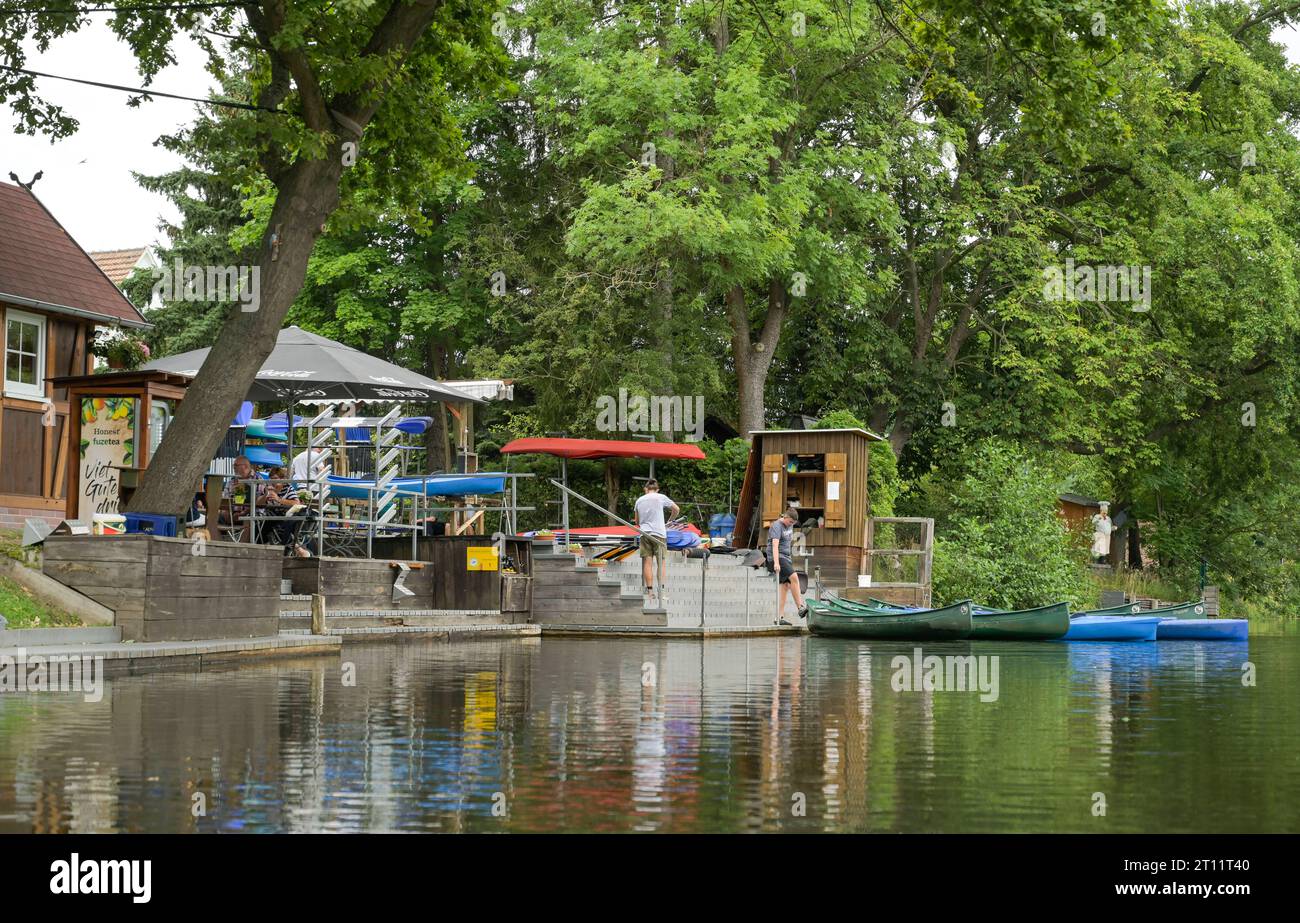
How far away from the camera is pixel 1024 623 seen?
2859 centimetres

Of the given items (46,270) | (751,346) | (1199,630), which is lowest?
(1199,630)

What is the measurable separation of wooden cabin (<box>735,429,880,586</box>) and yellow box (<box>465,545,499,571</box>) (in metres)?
9.66

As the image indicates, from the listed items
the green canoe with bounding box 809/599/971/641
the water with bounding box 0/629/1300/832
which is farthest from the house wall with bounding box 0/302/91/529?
the green canoe with bounding box 809/599/971/641

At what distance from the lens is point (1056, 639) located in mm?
29375

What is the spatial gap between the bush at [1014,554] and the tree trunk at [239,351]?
21904 millimetres

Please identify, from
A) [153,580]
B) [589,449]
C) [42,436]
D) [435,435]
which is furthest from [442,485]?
[435,435]

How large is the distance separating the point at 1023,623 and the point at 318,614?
1304cm

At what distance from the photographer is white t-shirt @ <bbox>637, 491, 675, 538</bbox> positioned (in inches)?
1090

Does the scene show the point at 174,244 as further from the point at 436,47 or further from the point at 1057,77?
the point at 1057,77

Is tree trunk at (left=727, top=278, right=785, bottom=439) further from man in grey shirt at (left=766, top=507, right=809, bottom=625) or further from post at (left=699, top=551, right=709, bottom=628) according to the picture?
post at (left=699, top=551, right=709, bottom=628)

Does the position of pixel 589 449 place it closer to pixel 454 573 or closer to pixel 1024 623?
pixel 454 573

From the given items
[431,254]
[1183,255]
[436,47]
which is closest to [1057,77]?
[436,47]

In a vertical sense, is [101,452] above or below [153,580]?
above
